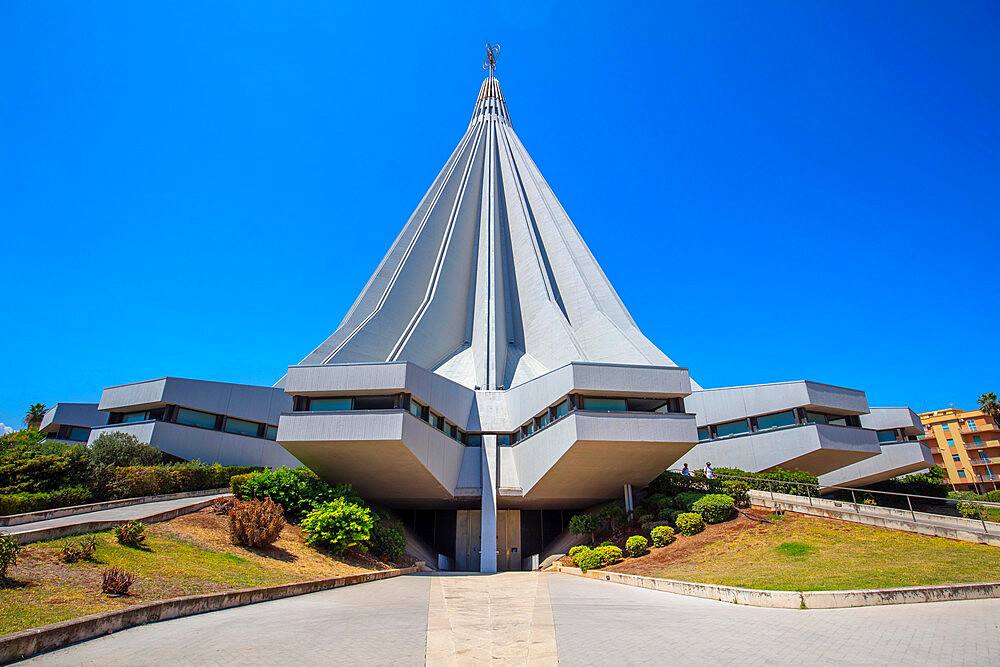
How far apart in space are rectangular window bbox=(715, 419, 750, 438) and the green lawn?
8.94 metres

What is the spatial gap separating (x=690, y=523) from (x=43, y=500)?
19.0 meters

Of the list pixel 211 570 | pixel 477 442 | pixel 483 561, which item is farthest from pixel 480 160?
pixel 211 570

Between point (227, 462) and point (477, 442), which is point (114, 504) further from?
point (477, 442)

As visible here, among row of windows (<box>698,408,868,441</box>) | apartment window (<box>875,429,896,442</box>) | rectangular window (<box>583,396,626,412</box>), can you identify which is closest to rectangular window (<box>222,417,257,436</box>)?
rectangular window (<box>583,396,626,412</box>)

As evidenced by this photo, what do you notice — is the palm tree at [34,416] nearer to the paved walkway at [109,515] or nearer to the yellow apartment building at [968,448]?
the paved walkway at [109,515]

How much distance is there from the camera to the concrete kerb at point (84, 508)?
12961 millimetres

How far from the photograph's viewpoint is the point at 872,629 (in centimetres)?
668

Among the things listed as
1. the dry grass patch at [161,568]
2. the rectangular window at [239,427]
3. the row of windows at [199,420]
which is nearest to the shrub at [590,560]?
the dry grass patch at [161,568]

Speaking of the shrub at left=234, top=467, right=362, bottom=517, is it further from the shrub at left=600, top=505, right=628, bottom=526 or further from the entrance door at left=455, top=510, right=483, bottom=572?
the shrub at left=600, top=505, right=628, bottom=526

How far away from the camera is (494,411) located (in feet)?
76.3

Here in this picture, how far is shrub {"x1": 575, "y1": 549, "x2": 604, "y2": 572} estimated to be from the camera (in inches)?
672

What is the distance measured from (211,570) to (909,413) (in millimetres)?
34529

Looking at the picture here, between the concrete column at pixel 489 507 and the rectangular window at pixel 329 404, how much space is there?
6445 millimetres

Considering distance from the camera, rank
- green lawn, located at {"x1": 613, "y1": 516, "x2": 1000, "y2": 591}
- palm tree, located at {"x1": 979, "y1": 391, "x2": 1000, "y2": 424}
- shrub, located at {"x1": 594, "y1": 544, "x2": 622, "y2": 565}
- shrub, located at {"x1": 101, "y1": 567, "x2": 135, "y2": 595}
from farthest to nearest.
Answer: palm tree, located at {"x1": 979, "y1": 391, "x2": 1000, "y2": 424} < shrub, located at {"x1": 594, "y1": 544, "x2": 622, "y2": 565} < green lawn, located at {"x1": 613, "y1": 516, "x2": 1000, "y2": 591} < shrub, located at {"x1": 101, "y1": 567, "x2": 135, "y2": 595}
